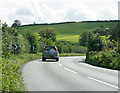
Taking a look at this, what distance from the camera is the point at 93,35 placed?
3002cm

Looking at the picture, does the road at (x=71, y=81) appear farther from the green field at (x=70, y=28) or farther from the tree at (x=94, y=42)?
the green field at (x=70, y=28)

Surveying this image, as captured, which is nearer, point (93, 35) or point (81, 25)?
point (93, 35)

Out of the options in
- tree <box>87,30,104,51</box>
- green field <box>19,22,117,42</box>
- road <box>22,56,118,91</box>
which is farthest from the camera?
green field <box>19,22,117,42</box>

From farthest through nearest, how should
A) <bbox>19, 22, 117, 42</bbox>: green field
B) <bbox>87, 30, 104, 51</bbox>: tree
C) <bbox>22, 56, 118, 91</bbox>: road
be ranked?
<bbox>19, 22, 117, 42</bbox>: green field, <bbox>87, 30, 104, 51</bbox>: tree, <bbox>22, 56, 118, 91</bbox>: road

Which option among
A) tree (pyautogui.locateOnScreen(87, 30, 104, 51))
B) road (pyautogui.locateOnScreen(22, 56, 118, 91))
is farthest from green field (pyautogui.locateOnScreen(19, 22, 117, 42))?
road (pyautogui.locateOnScreen(22, 56, 118, 91))

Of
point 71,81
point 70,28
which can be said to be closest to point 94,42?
point 71,81

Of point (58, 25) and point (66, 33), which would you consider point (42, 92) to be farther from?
point (58, 25)

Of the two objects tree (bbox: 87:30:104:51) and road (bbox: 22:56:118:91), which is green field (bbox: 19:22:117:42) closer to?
tree (bbox: 87:30:104:51)

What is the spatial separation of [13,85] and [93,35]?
75.6 feet

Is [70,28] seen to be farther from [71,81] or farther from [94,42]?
[71,81]

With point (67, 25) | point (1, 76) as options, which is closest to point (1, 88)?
point (1, 76)

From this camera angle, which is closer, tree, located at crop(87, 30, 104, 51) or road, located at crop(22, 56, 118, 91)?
road, located at crop(22, 56, 118, 91)

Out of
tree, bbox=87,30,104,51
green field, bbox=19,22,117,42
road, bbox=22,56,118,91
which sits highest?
green field, bbox=19,22,117,42

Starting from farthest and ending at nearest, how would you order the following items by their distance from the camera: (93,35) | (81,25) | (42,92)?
1. (81,25)
2. (93,35)
3. (42,92)
